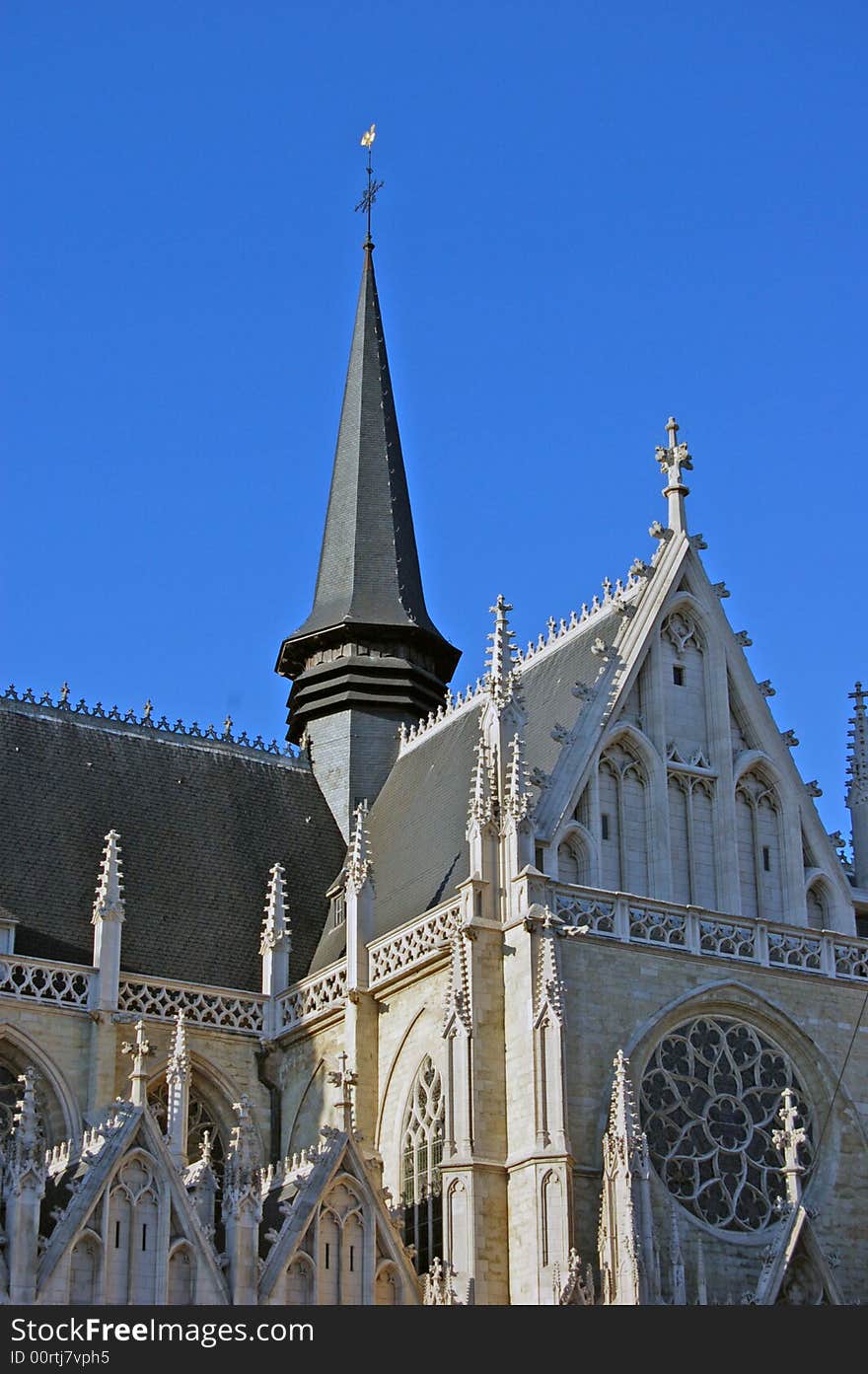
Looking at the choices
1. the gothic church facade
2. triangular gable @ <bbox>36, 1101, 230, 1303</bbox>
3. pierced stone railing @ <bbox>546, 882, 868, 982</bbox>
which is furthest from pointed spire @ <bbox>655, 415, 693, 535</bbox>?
triangular gable @ <bbox>36, 1101, 230, 1303</bbox>

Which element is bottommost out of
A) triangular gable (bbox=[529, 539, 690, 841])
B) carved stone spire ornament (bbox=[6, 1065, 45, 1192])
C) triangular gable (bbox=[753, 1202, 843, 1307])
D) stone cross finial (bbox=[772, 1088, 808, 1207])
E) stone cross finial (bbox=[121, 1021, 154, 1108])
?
triangular gable (bbox=[753, 1202, 843, 1307])

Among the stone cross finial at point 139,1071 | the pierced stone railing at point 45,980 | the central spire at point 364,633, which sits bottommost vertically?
the stone cross finial at point 139,1071

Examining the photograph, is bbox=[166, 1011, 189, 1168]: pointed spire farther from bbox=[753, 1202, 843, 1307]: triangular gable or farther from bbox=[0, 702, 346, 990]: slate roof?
bbox=[753, 1202, 843, 1307]: triangular gable

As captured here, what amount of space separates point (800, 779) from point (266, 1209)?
Result: 11.1 metres

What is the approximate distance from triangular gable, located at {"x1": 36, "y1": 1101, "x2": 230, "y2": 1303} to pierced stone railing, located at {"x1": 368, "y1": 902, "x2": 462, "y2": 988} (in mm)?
5376

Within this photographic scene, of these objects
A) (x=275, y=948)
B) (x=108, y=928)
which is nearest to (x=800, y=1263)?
(x=275, y=948)

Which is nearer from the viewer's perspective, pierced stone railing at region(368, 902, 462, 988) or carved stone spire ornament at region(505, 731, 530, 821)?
carved stone spire ornament at region(505, 731, 530, 821)

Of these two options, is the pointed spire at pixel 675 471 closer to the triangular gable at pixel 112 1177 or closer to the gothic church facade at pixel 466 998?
the gothic church facade at pixel 466 998

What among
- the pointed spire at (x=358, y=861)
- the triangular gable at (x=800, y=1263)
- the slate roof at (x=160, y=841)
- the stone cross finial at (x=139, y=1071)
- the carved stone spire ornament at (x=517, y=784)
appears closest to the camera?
the stone cross finial at (x=139, y=1071)

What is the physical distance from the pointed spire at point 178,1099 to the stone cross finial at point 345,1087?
2.03 meters

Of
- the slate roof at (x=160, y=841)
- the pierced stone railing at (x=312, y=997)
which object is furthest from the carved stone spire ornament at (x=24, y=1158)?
the pierced stone railing at (x=312, y=997)

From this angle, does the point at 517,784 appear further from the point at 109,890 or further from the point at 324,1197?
the point at 109,890

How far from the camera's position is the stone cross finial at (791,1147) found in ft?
105

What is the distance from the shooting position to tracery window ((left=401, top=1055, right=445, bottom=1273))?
105ft
